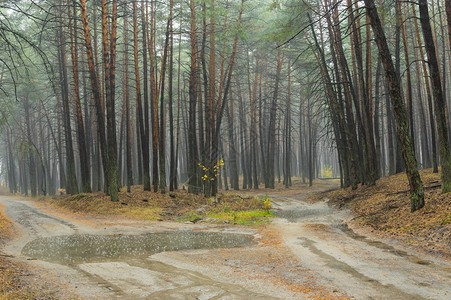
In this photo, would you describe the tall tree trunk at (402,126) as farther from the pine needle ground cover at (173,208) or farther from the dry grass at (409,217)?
the pine needle ground cover at (173,208)

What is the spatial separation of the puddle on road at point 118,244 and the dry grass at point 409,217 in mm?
3630

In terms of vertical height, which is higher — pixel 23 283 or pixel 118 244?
pixel 23 283

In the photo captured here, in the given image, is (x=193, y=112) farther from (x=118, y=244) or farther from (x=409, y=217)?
(x=409, y=217)

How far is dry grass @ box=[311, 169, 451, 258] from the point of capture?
6805 millimetres

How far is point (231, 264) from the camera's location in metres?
6.09

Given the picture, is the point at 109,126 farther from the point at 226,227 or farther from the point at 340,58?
the point at 340,58

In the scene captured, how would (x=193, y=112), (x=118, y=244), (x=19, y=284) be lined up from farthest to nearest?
(x=193, y=112) → (x=118, y=244) → (x=19, y=284)

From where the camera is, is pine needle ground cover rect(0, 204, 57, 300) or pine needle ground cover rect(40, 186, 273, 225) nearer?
pine needle ground cover rect(0, 204, 57, 300)

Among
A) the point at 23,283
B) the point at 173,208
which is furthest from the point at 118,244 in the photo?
the point at 173,208

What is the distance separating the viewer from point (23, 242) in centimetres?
870

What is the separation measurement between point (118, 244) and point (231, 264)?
354cm

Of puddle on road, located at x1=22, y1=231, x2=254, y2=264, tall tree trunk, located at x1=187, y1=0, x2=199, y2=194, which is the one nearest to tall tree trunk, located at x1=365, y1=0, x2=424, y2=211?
puddle on road, located at x1=22, y1=231, x2=254, y2=264

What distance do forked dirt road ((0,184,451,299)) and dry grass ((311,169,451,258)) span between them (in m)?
0.61

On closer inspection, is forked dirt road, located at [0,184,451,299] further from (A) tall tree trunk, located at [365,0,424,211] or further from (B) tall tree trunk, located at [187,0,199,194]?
(B) tall tree trunk, located at [187,0,199,194]
